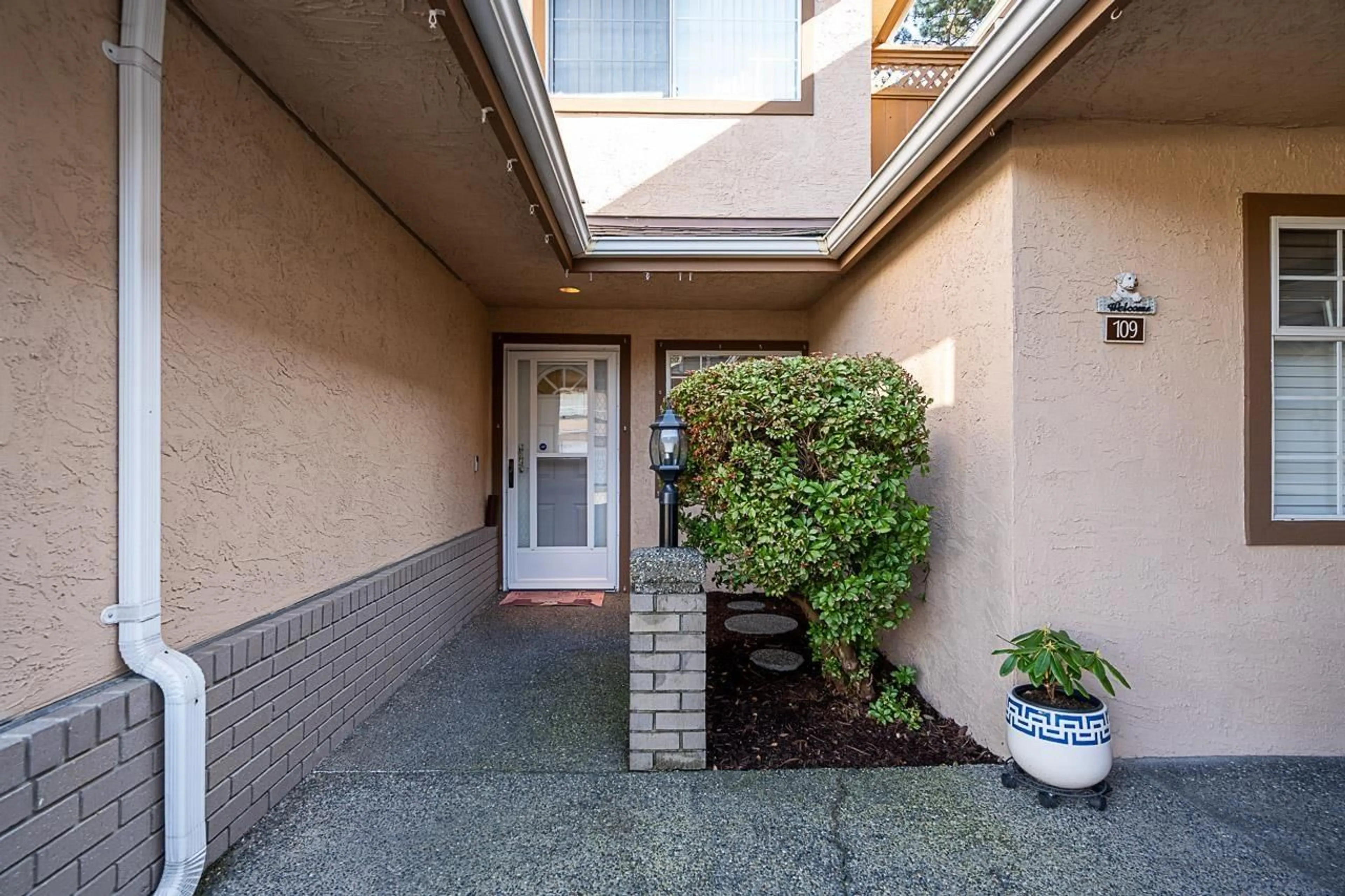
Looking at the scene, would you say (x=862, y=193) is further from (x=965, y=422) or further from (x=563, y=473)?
(x=563, y=473)

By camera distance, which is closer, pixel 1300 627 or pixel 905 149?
pixel 1300 627

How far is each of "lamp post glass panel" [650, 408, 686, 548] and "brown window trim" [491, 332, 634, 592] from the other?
2681mm

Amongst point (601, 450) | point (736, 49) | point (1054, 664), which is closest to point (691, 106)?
point (736, 49)

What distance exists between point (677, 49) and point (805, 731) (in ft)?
17.7

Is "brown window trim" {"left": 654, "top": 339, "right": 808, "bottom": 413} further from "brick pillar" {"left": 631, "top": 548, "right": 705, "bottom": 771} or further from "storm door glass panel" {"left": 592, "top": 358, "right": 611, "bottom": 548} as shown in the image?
"brick pillar" {"left": 631, "top": 548, "right": 705, "bottom": 771}

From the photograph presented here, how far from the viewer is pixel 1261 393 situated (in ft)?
8.87

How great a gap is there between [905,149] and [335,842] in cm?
385

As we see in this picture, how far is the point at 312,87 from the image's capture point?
2354mm

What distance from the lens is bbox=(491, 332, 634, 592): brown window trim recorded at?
5.71 metres

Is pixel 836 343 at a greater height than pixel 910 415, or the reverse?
pixel 836 343

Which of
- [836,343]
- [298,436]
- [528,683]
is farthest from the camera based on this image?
[836,343]

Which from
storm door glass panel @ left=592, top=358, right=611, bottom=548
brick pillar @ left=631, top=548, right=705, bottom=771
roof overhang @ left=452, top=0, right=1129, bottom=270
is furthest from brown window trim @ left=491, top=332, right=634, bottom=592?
brick pillar @ left=631, top=548, right=705, bottom=771

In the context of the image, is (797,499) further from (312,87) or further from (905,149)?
(312,87)

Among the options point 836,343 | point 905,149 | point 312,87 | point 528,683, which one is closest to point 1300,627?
point 905,149
